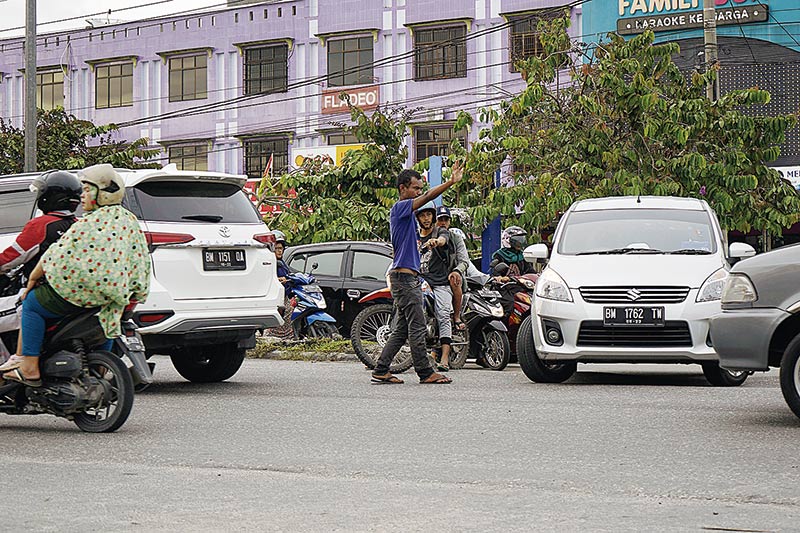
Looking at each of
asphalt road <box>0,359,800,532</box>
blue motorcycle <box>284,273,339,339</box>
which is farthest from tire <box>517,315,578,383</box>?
blue motorcycle <box>284,273,339,339</box>

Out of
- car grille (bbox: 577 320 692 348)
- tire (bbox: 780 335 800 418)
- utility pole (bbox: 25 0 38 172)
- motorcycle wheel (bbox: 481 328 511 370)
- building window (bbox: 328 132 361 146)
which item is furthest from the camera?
building window (bbox: 328 132 361 146)

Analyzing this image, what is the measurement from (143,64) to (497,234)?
78.7 feet

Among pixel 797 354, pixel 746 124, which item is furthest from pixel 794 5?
pixel 797 354

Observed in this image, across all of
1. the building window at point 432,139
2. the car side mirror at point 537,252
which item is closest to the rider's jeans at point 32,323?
the car side mirror at point 537,252

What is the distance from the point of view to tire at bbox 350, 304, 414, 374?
46.5 feet

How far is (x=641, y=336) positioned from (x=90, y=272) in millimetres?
5142

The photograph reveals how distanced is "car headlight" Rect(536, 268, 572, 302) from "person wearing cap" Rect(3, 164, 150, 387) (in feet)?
14.4

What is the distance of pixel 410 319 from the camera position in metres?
12.3

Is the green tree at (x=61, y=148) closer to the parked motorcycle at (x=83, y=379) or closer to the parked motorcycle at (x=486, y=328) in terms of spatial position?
the parked motorcycle at (x=486, y=328)

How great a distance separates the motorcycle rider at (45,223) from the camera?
30.4 ft

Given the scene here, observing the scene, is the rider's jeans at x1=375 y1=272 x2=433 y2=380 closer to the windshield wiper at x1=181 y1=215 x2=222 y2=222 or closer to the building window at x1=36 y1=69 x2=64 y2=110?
the windshield wiper at x1=181 y1=215 x2=222 y2=222

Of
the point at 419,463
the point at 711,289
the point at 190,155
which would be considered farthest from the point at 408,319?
the point at 190,155

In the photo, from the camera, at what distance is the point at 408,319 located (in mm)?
12289

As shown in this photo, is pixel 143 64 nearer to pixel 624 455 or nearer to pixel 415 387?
pixel 415 387
